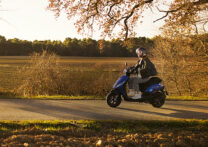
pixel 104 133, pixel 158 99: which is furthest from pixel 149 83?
pixel 104 133

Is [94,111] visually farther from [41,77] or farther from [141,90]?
[41,77]

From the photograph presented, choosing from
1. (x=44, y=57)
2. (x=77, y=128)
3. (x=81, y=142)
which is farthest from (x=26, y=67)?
(x=81, y=142)

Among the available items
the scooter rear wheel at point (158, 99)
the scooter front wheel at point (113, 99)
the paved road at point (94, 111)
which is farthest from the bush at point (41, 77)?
the scooter rear wheel at point (158, 99)

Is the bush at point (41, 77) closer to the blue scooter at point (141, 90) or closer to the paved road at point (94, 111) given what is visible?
the paved road at point (94, 111)

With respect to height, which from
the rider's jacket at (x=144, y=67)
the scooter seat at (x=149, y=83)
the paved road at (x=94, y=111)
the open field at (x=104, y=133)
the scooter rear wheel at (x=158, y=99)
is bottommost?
the open field at (x=104, y=133)

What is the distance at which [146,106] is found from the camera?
8.08 meters

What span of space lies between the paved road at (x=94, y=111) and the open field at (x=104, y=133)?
564mm

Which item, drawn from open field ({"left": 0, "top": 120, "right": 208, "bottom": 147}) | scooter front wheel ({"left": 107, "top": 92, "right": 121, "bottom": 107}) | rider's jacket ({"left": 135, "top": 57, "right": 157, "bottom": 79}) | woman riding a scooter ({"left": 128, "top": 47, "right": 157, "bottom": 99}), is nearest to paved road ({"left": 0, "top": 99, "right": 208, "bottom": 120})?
scooter front wheel ({"left": 107, "top": 92, "right": 121, "bottom": 107})

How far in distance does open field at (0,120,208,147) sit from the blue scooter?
4.80 feet

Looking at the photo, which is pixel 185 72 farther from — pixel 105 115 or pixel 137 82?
pixel 105 115

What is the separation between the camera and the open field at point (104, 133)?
4.66 m

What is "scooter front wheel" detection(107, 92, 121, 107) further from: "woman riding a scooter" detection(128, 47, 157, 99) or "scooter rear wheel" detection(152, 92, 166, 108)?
"scooter rear wheel" detection(152, 92, 166, 108)

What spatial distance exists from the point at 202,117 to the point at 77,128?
3849 millimetres

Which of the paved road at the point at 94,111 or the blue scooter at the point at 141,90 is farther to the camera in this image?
the blue scooter at the point at 141,90
